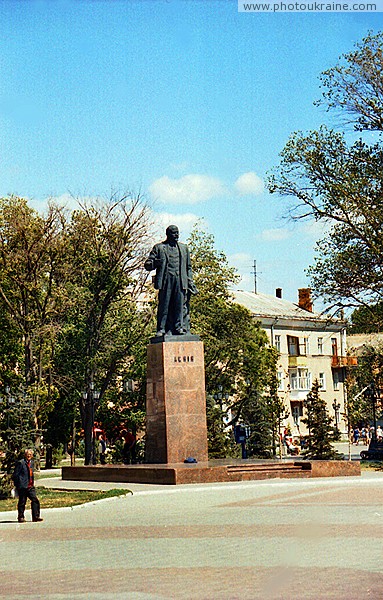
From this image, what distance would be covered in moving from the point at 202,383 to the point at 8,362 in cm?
1739

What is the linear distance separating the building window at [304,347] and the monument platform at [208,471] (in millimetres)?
50726

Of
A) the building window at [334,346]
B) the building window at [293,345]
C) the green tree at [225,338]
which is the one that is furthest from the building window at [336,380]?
the green tree at [225,338]

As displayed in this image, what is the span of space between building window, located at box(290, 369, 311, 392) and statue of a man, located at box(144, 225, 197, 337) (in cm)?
5118

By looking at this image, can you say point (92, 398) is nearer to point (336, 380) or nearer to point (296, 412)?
point (296, 412)

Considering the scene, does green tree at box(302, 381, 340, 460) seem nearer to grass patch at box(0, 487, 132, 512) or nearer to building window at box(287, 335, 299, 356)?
grass patch at box(0, 487, 132, 512)

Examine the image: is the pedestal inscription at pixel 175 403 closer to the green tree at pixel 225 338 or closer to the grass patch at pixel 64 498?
the grass patch at pixel 64 498

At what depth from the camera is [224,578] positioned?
10.1 meters

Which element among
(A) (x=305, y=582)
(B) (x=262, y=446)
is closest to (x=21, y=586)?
(A) (x=305, y=582)

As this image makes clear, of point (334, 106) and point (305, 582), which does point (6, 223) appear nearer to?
point (334, 106)

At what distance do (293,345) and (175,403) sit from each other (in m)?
52.3

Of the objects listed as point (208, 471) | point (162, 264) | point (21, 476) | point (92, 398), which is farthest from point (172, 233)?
point (92, 398)

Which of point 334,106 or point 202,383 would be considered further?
point 334,106

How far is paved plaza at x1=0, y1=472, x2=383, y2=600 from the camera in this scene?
958cm

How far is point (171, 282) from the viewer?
2506cm
